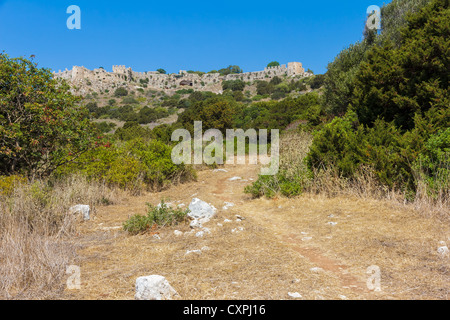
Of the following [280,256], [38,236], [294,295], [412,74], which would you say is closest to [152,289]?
[294,295]

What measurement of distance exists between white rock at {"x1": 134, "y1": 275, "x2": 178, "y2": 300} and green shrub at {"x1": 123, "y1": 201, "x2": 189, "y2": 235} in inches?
104

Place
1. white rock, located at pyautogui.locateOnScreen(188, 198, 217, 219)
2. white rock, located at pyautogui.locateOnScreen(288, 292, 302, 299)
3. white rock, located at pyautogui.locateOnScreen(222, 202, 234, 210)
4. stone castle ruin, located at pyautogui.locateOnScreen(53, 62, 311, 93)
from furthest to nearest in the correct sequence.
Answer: stone castle ruin, located at pyautogui.locateOnScreen(53, 62, 311, 93), white rock, located at pyautogui.locateOnScreen(222, 202, 234, 210), white rock, located at pyautogui.locateOnScreen(188, 198, 217, 219), white rock, located at pyautogui.locateOnScreen(288, 292, 302, 299)

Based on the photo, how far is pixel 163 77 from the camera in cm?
8369

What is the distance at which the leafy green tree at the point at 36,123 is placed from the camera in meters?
6.70

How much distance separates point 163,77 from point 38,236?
277ft

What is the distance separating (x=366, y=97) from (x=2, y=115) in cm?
902

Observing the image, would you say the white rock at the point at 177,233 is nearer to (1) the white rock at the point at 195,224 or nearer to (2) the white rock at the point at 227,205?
(1) the white rock at the point at 195,224

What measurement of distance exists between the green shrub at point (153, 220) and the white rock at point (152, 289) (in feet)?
8.66

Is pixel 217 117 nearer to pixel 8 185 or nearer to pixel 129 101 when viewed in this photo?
pixel 8 185

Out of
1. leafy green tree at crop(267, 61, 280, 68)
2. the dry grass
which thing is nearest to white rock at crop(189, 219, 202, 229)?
the dry grass

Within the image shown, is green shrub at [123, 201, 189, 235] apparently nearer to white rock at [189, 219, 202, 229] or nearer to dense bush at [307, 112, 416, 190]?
white rock at [189, 219, 202, 229]

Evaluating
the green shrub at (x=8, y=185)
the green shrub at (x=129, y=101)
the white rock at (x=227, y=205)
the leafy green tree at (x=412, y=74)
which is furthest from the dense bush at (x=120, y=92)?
the leafy green tree at (x=412, y=74)

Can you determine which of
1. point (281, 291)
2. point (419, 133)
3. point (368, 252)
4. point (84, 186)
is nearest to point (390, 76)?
point (419, 133)

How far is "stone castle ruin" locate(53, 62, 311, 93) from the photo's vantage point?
223ft
